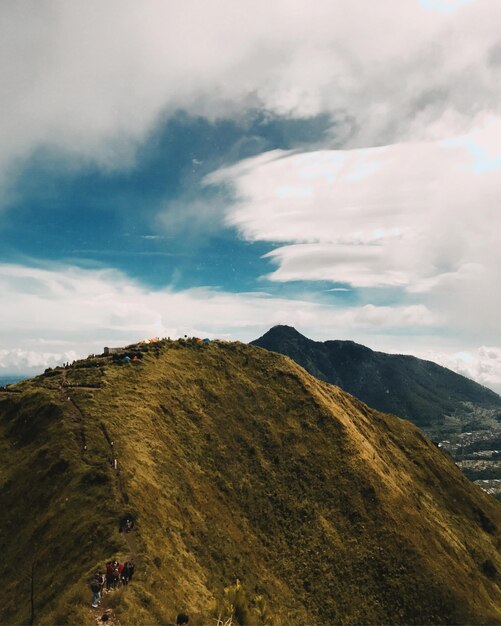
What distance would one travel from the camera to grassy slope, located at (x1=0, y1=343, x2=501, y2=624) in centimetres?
4681

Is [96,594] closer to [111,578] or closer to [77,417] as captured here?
[111,578]

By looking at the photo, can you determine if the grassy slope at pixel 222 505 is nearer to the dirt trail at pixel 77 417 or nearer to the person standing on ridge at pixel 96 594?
the dirt trail at pixel 77 417

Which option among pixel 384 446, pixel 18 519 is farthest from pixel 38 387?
Result: pixel 384 446

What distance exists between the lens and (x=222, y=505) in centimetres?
7462

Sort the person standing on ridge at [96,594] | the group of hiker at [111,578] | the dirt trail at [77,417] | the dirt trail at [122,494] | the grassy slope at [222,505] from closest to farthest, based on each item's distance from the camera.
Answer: the person standing on ridge at [96,594] → the group of hiker at [111,578] → the dirt trail at [122,494] → the grassy slope at [222,505] → the dirt trail at [77,417]

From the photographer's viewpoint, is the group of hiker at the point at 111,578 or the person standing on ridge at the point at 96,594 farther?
the group of hiker at the point at 111,578

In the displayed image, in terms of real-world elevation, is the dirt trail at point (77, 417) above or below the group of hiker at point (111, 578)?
above

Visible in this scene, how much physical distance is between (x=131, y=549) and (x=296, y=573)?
129 feet

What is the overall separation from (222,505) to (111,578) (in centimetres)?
3856

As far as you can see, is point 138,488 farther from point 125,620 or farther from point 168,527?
point 125,620

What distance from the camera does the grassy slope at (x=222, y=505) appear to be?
154 feet

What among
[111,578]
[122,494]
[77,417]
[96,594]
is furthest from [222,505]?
[96,594]

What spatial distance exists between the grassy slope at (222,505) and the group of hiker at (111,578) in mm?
1246

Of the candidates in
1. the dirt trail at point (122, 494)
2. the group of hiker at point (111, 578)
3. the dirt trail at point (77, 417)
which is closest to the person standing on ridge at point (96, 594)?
the group of hiker at point (111, 578)
